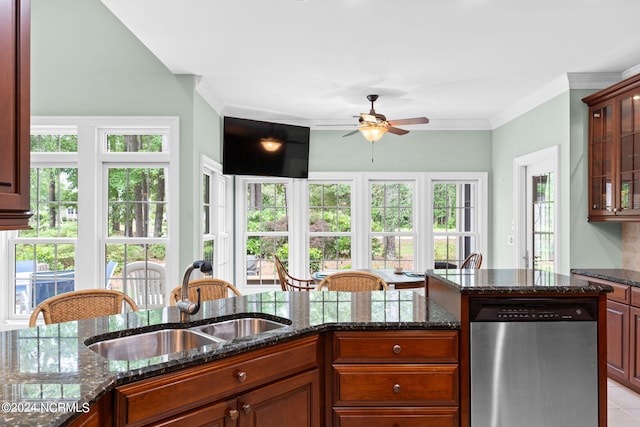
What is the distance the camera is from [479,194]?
620 cm

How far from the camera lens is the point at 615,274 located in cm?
362

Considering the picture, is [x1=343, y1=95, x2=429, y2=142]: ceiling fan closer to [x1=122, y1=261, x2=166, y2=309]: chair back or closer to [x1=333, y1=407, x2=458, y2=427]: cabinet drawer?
[x1=122, y1=261, x2=166, y2=309]: chair back

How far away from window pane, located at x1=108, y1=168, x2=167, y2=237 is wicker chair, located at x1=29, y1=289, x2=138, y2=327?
1.81 meters

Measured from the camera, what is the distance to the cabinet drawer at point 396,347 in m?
2.03

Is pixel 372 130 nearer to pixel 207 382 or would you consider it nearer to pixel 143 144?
pixel 143 144

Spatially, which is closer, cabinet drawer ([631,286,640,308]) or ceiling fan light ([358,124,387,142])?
cabinet drawer ([631,286,640,308])

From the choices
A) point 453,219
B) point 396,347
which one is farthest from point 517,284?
point 453,219

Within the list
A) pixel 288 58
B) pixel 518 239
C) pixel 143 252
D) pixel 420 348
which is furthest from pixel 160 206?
pixel 518 239

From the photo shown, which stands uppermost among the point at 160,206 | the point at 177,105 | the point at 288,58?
the point at 288,58

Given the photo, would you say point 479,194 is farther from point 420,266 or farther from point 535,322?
point 535,322

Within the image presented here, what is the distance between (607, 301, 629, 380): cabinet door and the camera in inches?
133

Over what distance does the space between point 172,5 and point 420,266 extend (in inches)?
185

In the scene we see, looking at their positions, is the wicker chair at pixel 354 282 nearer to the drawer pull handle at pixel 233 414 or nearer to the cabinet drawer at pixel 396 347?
the cabinet drawer at pixel 396 347

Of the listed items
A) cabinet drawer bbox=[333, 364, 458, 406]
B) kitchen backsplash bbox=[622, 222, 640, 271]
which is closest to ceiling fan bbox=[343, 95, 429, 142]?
kitchen backsplash bbox=[622, 222, 640, 271]
